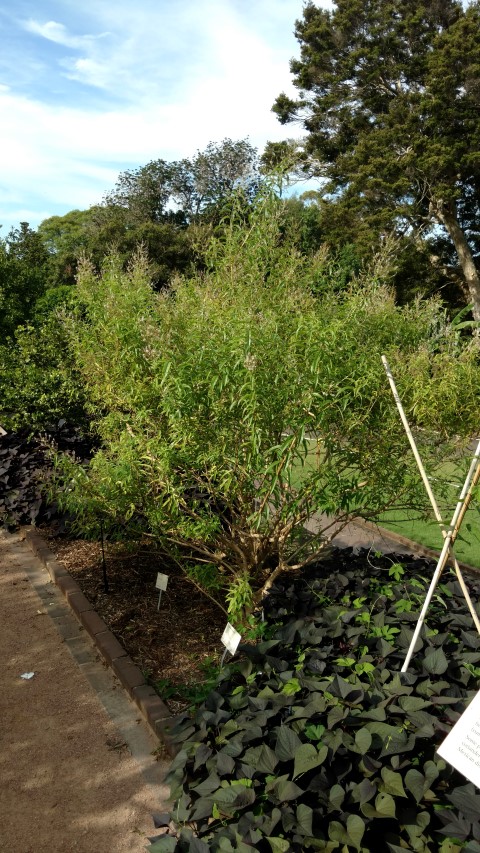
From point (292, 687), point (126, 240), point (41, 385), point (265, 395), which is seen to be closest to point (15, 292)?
point (41, 385)

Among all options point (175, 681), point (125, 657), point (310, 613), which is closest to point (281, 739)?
point (310, 613)

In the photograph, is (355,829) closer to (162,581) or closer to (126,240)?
(162,581)

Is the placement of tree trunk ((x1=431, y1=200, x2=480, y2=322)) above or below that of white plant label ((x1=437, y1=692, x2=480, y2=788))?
above

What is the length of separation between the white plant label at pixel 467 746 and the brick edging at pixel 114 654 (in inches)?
54.9

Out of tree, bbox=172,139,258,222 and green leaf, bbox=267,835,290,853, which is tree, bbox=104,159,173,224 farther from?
green leaf, bbox=267,835,290,853

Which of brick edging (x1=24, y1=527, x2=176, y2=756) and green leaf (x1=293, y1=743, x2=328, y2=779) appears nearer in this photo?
green leaf (x1=293, y1=743, x2=328, y2=779)

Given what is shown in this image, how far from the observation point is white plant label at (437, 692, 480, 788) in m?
2.00

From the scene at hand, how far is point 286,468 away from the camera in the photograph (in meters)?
3.64

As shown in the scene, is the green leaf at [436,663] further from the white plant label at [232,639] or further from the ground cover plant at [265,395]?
the ground cover plant at [265,395]

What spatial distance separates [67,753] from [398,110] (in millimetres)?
20898

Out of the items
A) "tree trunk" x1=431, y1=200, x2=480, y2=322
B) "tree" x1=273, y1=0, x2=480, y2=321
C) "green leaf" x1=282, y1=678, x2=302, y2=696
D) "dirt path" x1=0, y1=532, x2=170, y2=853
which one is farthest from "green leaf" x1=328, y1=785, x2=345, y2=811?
"tree trunk" x1=431, y1=200, x2=480, y2=322

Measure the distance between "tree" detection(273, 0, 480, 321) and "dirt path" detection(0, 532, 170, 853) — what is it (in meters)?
16.4

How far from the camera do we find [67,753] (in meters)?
3.64

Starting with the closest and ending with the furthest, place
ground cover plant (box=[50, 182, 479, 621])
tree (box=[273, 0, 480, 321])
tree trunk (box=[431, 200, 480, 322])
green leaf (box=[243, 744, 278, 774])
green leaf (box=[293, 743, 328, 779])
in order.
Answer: green leaf (box=[293, 743, 328, 779]), green leaf (box=[243, 744, 278, 774]), ground cover plant (box=[50, 182, 479, 621]), tree (box=[273, 0, 480, 321]), tree trunk (box=[431, 200, 480, 322])
